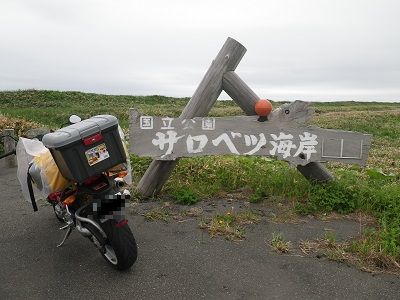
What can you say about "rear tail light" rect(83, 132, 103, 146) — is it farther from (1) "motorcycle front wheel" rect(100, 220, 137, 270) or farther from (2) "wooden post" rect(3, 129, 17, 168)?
(2) "wooden post" rect(3, 129, 17, 168)

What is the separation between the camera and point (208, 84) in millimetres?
5801

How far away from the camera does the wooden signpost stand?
18.4ft

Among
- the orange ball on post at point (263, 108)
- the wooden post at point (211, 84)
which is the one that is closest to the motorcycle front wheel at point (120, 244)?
the wooden post at point (211, 84)

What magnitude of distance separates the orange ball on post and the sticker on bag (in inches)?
105

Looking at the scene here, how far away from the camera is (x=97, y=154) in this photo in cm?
355

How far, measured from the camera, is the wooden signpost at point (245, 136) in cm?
562

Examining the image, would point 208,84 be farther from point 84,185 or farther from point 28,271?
point 28,271

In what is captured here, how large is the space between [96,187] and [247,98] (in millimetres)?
2845

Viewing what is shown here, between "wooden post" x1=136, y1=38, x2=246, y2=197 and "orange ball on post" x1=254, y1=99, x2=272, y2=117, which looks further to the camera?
"wooden post" x1=136, y1=38, x2=246, y2=197

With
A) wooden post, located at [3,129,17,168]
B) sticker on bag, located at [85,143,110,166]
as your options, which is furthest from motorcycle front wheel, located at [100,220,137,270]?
wooden post, located at [3,129,17,168]

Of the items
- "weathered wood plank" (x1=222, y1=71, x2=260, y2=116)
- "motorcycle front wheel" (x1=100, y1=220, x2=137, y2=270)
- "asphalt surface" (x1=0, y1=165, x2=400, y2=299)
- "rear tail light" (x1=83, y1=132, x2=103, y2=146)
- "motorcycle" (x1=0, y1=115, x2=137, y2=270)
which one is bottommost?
"asphalt surface" (x1=0, y1=165, x2=400, y2=299)

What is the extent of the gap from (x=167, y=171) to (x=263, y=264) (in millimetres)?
2376

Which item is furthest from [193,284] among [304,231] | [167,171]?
[167,171]

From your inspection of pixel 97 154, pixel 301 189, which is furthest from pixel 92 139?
pixel 301 189
